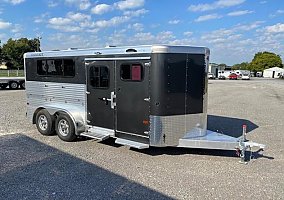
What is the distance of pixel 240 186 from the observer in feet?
16.4

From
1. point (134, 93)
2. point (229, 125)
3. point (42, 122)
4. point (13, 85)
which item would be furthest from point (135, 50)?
point (13, 85)

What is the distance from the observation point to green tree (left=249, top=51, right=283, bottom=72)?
11381cm

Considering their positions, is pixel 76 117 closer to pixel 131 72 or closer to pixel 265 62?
pixel 131 72

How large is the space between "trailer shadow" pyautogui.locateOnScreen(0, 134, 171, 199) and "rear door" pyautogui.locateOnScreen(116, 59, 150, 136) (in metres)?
1.25

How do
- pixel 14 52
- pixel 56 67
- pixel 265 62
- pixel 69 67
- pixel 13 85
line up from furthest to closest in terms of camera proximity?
pixel 265 62 < pixel 14 52 < pixel 13 85 < pixel 56 67 < pixel 69 67

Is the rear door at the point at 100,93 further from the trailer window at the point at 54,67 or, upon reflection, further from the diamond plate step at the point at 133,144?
the trailer window at the point at 54,67

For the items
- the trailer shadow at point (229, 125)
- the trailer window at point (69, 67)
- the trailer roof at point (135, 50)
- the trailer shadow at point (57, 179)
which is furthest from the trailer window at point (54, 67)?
the trailer shadow at point (229, 125)

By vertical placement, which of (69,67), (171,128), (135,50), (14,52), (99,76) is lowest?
(171,128)

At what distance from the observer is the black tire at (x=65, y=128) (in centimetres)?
→ 761

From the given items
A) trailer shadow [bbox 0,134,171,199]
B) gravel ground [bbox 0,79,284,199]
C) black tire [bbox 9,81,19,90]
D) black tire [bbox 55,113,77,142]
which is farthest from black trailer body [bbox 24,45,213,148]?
black tire [bbox 9,81,19,90]

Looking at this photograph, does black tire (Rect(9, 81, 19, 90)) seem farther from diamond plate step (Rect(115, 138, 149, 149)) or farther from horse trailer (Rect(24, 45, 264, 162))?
diamond plate step (Rect(115, 138, 149, 149))

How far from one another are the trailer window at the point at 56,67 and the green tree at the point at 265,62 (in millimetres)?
115664

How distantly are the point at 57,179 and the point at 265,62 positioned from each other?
12119cm

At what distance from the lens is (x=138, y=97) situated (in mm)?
6426
